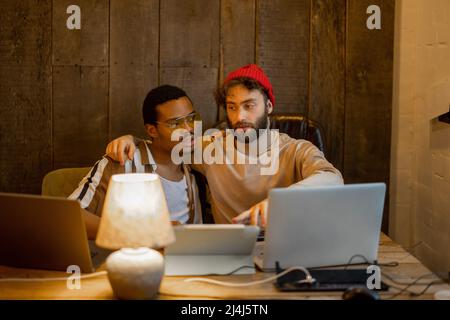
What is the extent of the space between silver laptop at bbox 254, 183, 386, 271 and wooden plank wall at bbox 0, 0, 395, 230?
1.41m

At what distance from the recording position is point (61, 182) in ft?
9.28

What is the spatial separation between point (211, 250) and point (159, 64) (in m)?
1.52

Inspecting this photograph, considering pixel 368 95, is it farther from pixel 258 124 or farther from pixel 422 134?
pixel 258 124

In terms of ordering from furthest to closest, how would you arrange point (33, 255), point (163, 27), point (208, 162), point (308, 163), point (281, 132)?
point (163, 27) < point (281, 132) < point (208, 162) < point (308, 163) < point (33, 255)

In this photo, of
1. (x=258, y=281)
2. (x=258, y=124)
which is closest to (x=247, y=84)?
(x=258, y=124)

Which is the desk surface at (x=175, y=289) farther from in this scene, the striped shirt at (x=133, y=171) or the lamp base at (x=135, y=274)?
the striped shirt at (x=133, y=171)

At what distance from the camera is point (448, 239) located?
2.93m

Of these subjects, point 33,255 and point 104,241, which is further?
point 33,255

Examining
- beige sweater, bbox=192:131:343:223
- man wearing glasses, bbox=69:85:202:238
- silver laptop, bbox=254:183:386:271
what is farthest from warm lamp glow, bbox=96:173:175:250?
beige sweater, bbox=192:131:343:223

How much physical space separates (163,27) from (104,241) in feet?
5.76

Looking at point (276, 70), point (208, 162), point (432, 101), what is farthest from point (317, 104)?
point (208, 162)

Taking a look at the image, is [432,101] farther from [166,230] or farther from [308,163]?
[166,230]

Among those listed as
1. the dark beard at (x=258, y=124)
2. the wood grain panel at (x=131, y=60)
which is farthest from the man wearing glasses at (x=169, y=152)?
the wood grain panel at (x=131, y=60)

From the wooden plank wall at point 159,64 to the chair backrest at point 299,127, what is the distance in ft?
0.89
